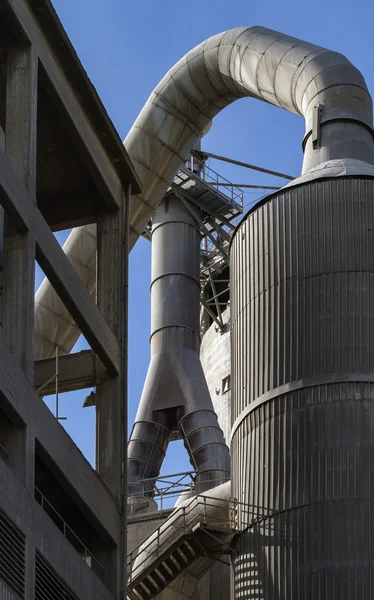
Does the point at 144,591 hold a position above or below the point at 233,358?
below

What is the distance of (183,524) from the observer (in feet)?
122

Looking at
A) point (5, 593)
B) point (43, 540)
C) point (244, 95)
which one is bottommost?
point (5, 593)

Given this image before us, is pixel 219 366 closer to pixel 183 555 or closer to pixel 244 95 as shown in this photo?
pixel 244 95

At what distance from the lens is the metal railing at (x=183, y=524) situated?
35969mm

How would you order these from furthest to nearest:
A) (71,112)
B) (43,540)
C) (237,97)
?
(237,97)
(71,112)
(43,540)

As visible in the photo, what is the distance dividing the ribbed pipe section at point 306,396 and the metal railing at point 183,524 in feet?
2.22

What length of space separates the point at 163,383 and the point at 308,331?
55.0 ft

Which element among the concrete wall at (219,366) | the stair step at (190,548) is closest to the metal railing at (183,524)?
the stair step at (190,548)

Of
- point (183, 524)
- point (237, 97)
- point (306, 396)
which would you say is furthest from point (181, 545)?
point (237, 97)

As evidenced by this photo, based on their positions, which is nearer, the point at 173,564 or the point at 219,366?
the point at 173,564

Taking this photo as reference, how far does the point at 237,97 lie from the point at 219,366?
14.1m

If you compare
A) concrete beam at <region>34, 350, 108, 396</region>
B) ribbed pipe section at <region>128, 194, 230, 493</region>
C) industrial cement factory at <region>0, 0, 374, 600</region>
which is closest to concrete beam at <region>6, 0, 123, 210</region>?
industrial cement factory at <region>0, 0, 374, 600</region>

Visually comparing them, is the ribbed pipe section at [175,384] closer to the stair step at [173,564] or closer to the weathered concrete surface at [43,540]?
the stair step at [173,564]

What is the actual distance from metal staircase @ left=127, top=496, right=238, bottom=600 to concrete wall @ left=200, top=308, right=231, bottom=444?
18338 millimetres
